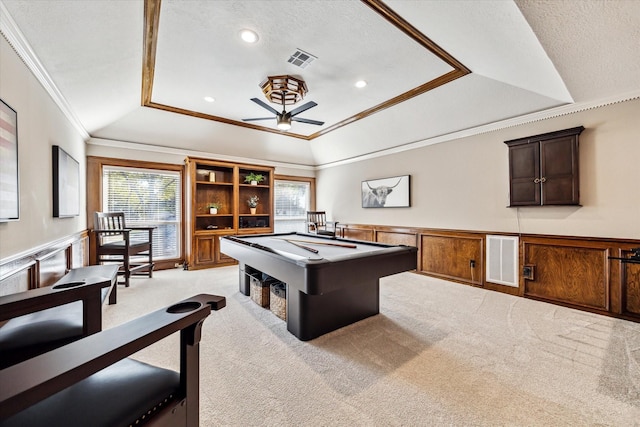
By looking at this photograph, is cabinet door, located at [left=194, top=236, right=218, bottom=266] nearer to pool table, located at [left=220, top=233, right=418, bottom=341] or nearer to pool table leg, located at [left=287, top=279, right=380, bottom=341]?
pool table, located at [left=220, top=233, right=418, bottom=341]

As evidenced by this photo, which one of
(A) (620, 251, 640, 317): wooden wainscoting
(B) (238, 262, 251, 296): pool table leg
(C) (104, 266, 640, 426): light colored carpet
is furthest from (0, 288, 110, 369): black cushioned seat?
(A) (620, 251, 640, 317): wooden wainscoting

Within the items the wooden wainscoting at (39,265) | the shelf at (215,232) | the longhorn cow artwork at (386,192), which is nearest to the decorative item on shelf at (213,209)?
the shelf at (215,232)

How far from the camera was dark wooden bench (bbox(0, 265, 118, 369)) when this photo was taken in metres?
1.24

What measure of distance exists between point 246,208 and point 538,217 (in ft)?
17.8

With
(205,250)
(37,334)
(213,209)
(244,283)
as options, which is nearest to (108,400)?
(37,334)

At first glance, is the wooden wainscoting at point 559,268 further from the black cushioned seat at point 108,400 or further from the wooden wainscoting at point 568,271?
the black cushioned seat at point 108,400

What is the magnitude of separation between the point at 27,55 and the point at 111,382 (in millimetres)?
2565

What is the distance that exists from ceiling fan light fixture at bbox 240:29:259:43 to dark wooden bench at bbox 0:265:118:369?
241cm

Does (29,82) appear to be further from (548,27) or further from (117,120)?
Result: (548,27)

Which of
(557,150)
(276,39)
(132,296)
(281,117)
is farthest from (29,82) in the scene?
(557,150)

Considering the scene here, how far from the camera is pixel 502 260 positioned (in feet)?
12.6

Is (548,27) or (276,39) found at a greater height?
(276,39)

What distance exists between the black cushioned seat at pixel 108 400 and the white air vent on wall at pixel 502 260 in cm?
421

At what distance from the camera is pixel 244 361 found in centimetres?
→ 211
